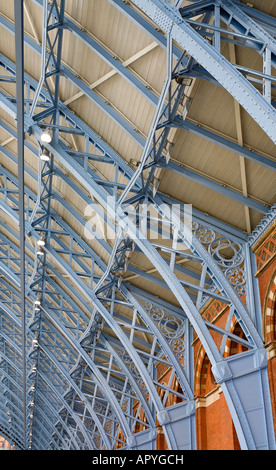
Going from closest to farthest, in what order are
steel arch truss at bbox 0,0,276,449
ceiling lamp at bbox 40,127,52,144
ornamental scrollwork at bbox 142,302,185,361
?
steel arch truss at bbox 0,0,276,449, ceiling lamp at bbox 40,127,52,144, ornamental scrollwork at bbox 142,302,185,361

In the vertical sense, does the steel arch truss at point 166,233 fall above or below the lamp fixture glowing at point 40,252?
below

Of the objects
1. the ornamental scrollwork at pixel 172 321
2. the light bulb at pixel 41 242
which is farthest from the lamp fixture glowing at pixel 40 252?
the ornamental scrollwork at pixel 172 321

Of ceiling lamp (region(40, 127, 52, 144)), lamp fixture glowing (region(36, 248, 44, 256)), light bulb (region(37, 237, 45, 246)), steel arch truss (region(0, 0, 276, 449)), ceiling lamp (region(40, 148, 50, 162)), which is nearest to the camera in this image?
steel arch truss (region(0, 0, 276, 449))

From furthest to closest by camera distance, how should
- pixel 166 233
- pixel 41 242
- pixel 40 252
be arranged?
pixel 40 252 → pixel 41 242 → pixel 166 233

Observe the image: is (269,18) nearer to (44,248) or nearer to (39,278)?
(44,248)

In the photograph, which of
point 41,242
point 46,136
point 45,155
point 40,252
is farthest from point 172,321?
point 46,136

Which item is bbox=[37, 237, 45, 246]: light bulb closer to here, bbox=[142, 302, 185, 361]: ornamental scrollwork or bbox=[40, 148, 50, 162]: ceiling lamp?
bbox=[142, 302, 185, 361]: ornamental scrollwork

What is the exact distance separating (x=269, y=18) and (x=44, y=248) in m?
15.6

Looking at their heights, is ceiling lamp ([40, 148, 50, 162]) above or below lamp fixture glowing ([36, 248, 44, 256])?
below

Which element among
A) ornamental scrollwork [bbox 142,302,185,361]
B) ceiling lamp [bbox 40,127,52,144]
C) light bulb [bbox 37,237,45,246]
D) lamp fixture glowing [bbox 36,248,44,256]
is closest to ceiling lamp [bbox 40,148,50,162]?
ceiling lamp [bbox 40,127,52,144]

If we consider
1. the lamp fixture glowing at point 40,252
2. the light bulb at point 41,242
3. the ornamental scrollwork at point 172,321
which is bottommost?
the ornamental scrollwork at point 172,321

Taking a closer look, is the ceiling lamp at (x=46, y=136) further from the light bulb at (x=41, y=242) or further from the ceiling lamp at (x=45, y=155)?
the light bulb at (x=41, y=242)

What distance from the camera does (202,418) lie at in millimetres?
20297

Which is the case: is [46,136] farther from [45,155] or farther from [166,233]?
[166,233]
